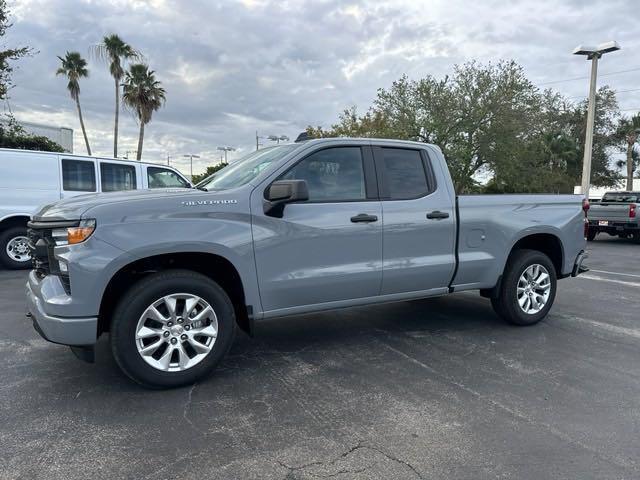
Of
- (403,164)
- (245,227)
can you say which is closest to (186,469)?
(245,227)

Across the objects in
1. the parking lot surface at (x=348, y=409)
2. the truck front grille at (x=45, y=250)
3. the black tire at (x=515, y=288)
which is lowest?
the parking lot surface at (x=348, y=409)

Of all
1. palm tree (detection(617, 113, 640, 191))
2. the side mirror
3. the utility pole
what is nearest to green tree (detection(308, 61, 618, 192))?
the utility pole

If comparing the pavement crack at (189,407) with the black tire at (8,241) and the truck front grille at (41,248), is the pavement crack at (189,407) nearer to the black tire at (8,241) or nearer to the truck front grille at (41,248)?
the truck front grille at (41,248)

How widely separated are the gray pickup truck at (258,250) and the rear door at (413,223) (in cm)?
1

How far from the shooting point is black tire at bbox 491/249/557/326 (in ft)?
16.6

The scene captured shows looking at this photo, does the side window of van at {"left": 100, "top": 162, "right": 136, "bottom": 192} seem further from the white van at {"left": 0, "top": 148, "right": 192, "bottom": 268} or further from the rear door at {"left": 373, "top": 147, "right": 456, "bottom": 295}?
the rear door at {"left": 373, "top": 147, "right": 456, "bottom": 295}

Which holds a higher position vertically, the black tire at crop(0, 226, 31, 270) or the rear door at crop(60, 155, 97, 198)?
the rear door at crop(60, 155, 97, 198)

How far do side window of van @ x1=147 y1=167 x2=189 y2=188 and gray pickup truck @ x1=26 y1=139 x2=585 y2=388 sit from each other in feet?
18.3

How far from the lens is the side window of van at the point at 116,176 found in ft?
30.4

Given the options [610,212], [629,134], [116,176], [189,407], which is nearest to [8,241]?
[116,176]

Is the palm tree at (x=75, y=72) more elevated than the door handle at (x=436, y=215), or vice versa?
the palm tree at (x=75, y=72)

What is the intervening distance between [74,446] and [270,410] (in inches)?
46.6

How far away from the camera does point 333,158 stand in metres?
4.19

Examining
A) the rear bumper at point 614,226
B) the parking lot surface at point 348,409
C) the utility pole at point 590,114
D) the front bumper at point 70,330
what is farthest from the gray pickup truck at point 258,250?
the utility pole at point 590,114
